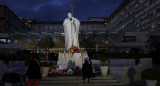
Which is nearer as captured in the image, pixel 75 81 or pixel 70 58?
→ pixel 75 81

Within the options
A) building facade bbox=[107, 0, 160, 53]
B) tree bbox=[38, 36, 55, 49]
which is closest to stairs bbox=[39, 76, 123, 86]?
building facade bbox=[107, 0, 160, 53]

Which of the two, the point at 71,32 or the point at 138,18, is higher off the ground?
the point at 138,18

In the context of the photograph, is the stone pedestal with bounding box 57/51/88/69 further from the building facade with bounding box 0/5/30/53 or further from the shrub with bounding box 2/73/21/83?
the building facade with bounding box 0/5/30/53

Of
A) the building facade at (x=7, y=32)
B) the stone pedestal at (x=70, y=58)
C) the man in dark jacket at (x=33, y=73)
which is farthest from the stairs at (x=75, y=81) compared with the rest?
the building facade at (x=7, y=32)

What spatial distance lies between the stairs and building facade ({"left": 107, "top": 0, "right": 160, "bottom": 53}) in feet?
132

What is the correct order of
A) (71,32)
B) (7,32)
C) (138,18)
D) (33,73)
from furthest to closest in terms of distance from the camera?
(7,32) < (138,18) < (71,32) < (33,73)

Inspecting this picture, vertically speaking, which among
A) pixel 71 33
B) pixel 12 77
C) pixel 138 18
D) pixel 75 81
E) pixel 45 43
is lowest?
pixel 75 81

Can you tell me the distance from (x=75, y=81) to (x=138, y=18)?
184 ft

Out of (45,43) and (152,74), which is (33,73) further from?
(45,43)

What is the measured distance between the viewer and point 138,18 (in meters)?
66.6

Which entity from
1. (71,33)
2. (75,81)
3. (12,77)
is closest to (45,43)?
(71,33)

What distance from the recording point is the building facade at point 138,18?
5369 centimetres

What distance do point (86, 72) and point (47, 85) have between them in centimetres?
272


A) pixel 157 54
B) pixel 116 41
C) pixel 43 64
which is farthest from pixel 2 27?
pixel 43 64
